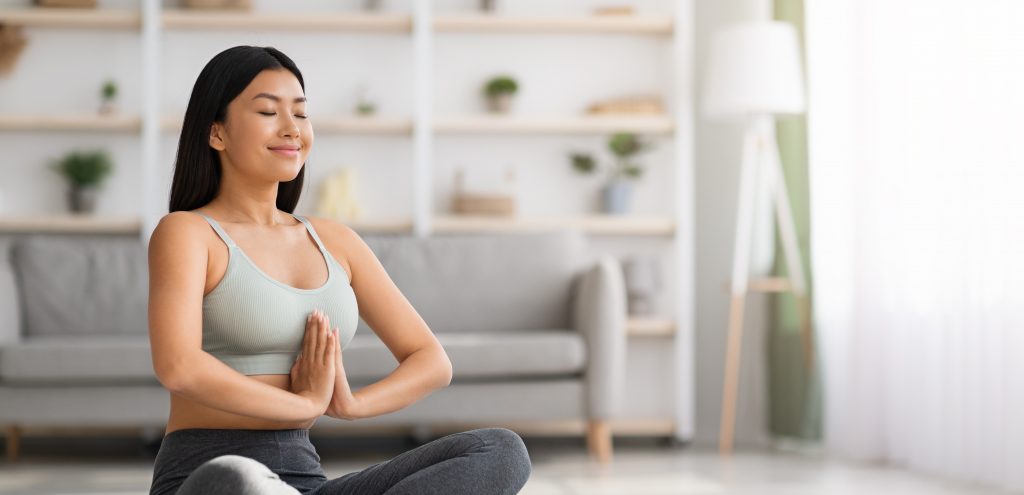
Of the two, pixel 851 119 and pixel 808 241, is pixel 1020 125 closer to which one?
pixel 851 119

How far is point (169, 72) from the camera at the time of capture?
5.01 metres

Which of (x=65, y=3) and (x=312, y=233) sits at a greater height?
(x=65, y=3)

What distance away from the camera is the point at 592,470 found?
3.96 m

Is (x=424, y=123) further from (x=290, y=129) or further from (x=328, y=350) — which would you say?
(x=328, y=350)

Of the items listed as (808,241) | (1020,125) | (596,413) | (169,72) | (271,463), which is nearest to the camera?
(271,463)

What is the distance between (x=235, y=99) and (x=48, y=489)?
243 centimetres

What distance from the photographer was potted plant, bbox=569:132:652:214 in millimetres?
4949

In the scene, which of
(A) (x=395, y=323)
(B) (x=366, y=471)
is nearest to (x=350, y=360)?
(A) (x=395, y=323)

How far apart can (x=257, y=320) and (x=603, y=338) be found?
8.83 feet

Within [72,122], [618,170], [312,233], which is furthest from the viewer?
[618,170]

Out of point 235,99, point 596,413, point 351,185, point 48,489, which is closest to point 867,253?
point 596,413

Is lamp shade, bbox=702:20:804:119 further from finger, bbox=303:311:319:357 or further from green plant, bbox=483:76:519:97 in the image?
finger, bbox=303:311:319:357

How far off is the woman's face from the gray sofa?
2359 millimetres

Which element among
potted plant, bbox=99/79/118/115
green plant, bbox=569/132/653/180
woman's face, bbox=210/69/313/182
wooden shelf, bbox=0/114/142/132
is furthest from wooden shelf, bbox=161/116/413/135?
woman's face, bbox=210/69/313/182
